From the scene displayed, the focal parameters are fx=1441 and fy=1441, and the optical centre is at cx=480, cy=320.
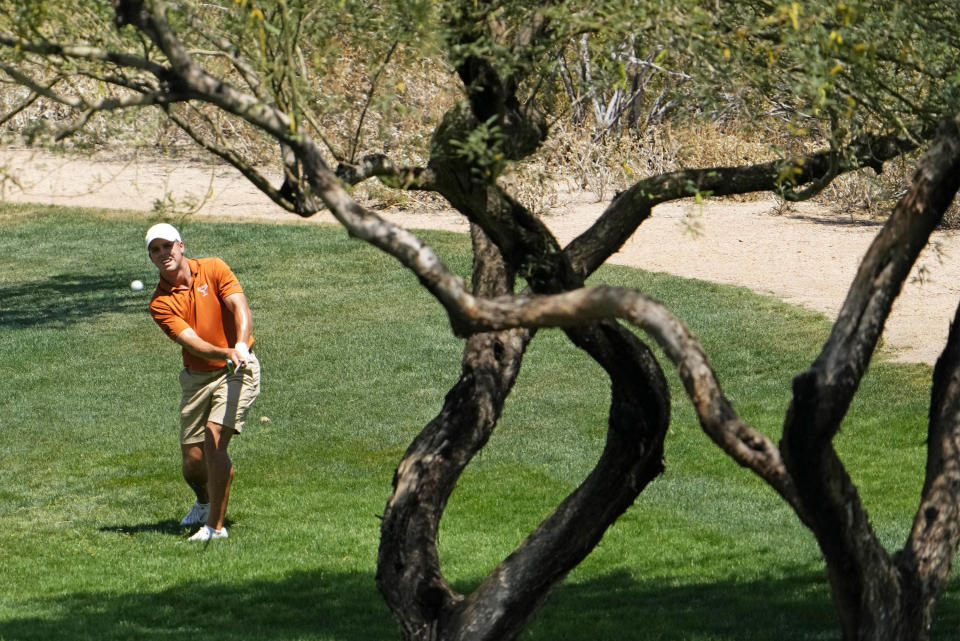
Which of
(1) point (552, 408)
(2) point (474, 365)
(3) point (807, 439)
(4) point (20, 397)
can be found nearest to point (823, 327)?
(1) point (552, 408)

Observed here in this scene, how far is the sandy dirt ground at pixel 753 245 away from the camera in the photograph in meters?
15.6

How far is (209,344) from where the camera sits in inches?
329

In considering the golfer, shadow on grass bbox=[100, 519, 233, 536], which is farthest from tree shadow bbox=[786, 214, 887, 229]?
the golfer

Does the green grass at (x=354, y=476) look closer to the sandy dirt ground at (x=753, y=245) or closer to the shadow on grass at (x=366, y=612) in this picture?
the shadow on grass at (x=366, y=612)

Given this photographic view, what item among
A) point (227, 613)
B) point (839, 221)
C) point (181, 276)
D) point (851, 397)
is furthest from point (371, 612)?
point (839, 221)

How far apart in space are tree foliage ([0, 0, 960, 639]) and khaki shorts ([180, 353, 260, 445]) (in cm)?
246

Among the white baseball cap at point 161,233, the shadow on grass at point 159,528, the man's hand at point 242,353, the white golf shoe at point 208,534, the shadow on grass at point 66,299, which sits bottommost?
the shadow on grass at point 66,299

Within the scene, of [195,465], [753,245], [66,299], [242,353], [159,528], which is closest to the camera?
[242,353]

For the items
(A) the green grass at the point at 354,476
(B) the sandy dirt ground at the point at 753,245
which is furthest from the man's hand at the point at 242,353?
(B) the sandy dirt ground at the point at 753,245

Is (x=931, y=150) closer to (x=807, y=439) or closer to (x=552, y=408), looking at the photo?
(x=807, y=439)

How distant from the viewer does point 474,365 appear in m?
6.05

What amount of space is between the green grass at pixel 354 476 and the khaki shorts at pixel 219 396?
A: 831mm

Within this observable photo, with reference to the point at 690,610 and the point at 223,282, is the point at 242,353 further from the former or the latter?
the point at 690,610

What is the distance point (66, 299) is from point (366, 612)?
472 inches
